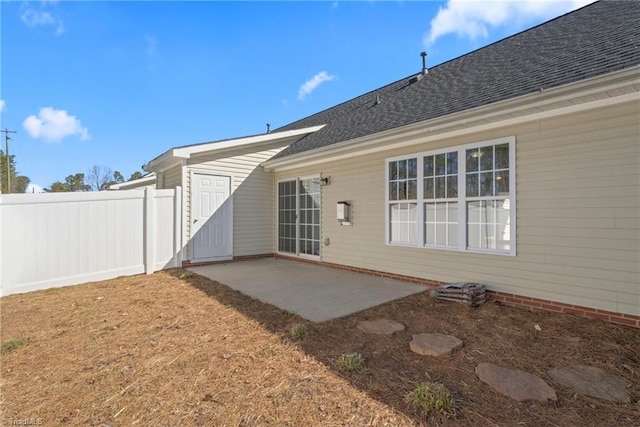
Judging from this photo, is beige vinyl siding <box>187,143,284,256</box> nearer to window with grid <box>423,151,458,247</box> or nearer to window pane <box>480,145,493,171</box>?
window with grid <box>423,151,458,247</box>

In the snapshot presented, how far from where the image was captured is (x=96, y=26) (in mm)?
8086

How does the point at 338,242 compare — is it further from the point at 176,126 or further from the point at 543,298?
the point at 176,126

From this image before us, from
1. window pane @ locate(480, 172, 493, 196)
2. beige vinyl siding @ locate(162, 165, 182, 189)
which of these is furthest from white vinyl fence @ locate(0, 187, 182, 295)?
window pane @ locate(480, 172, 493, 196)

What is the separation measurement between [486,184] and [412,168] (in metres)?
1.40

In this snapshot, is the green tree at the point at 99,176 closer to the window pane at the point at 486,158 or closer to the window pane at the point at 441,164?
the window pane at the point at 441,164

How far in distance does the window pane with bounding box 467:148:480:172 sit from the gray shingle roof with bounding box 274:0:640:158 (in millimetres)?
722

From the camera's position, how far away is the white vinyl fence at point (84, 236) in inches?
206

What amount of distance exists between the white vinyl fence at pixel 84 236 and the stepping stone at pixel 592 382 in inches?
287

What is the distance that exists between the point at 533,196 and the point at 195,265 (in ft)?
23.5

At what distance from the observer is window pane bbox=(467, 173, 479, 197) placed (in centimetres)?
478

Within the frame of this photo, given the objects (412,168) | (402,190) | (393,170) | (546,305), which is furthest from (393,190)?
(546,305)

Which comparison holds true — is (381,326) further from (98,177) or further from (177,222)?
(98,177)

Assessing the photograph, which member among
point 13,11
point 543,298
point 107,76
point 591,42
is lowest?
point 543,298

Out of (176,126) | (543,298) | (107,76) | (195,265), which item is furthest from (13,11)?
(176,126)
